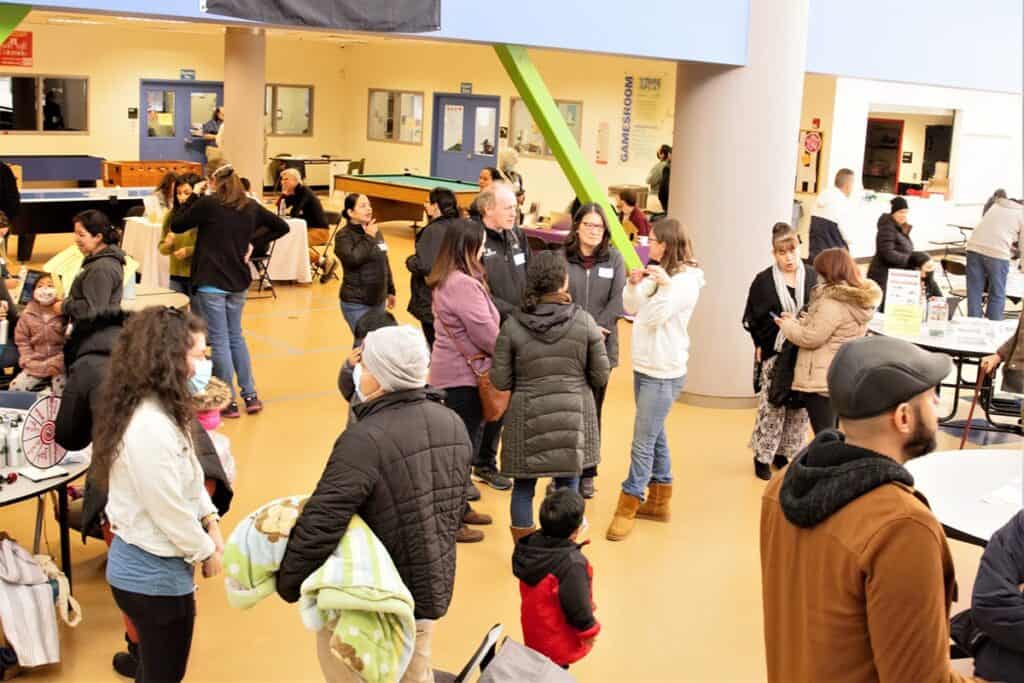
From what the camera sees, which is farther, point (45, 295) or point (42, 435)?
point (45, 295)

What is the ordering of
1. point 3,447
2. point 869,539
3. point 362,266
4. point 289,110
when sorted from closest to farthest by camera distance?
point 869,539 → point 3,447 → point 362,266 → point 289,110

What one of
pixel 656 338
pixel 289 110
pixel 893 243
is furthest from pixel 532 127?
pixel 656 338

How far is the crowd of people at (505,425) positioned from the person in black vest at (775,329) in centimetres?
1

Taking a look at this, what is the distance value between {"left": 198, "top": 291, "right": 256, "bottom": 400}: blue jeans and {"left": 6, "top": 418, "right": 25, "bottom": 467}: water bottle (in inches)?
123

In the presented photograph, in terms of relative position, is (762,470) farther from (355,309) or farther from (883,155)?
(883,155)

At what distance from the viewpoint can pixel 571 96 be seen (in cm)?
1984

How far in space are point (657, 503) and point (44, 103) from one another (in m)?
18.5

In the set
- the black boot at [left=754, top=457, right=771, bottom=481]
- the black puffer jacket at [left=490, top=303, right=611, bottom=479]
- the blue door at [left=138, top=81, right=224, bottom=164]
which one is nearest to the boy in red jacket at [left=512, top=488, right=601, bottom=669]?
the black puffer jacket at [left=490, top=303, right=611, bottom=479]

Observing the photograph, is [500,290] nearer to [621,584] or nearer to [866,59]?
[621,584]

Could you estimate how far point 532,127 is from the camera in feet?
68.1

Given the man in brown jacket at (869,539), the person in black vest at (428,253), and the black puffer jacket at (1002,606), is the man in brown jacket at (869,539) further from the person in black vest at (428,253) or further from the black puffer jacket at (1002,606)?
the person in black vest at (428,253)

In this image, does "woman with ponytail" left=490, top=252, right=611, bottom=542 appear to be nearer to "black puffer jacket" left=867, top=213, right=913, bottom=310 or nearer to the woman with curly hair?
the woman with curly hair

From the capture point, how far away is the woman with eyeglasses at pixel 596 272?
21.1 feet

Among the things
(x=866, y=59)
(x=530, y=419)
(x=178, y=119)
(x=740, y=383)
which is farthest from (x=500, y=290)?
(x=178, y=119)
